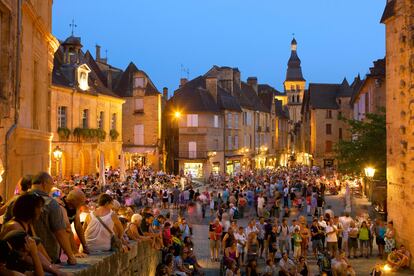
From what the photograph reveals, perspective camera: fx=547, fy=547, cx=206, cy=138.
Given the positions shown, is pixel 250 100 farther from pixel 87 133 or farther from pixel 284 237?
pixel 284 237

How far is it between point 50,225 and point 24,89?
8.96m

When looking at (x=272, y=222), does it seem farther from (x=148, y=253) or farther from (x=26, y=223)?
(x=26, y=223)

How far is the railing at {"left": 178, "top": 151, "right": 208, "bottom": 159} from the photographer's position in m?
48.0

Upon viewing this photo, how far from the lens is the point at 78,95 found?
36000 millimetres

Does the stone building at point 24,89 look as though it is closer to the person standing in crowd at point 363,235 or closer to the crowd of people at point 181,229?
the crowd of people at point 181,229

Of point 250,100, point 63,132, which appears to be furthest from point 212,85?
point 63,132

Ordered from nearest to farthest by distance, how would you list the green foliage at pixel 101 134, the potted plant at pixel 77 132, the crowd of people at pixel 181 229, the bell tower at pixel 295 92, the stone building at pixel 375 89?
the crowd of people at pixel 181 229, the stone building at pixel 375 89, the potted plant at pixel 77 132, the green foliage at pixel 101 134, the bell tower at pixel 295 92

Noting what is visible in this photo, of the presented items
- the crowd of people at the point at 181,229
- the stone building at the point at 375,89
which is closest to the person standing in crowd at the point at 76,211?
the crowd of people at the point at 181,229

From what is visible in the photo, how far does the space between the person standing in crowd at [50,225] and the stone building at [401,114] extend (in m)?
12.5

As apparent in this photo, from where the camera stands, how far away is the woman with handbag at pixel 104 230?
24.2 feet

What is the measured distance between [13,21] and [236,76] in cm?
4873

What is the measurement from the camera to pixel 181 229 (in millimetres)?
15766

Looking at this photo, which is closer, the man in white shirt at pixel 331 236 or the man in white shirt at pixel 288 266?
the man in white shirt at pixel 288 266

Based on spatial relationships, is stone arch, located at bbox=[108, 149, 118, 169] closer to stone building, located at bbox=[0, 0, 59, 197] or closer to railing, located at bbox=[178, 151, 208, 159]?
railing, located at bbox=[178, 151, 208, 159]
